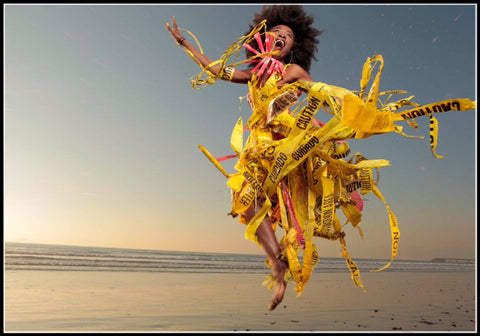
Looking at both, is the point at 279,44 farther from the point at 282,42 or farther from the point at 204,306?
the point at 204,306

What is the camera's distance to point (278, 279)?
2.40 metres

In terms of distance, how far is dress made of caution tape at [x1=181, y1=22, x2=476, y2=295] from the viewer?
212cm

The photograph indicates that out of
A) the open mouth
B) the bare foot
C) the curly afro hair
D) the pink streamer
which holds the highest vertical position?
the curly afro hair

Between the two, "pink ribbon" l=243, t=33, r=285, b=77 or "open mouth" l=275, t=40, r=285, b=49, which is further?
"open mouth" l=275, t=40, r=285, b=49

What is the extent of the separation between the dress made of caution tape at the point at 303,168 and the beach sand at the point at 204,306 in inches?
116

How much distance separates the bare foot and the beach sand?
277 centimetres

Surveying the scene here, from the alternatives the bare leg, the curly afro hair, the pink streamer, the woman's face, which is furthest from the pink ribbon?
the bare leg

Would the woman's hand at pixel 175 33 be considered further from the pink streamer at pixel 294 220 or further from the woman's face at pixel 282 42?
the pink streamer at pixel 294 220

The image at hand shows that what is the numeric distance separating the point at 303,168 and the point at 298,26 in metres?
1.42

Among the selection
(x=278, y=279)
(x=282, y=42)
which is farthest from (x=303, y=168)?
(x=282, y=42)

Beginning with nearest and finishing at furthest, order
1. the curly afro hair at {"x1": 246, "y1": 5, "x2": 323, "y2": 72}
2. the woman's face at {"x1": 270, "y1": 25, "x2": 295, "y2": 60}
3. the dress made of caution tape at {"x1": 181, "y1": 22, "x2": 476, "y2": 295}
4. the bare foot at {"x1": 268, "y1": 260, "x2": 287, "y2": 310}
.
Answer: the dress made of caution tape at {"x1": 181, "y1": 22, "x2": 476, "y2": 295}, the bare foot at {"x1": 268, "y1": 260, "x2": 287, "y2": 310}, the woman's face at {"x1": 270, "y1": 25, "x2": 295, "y2": 60}, the curly afro hair at {"x1": 246, "y1": 5, "x2": 323, "y2": 72}

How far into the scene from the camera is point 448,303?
7.39 meters

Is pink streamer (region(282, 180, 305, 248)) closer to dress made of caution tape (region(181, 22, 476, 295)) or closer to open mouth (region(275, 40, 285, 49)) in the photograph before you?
dress made of caution tape (region(181, 22, 476, 295))

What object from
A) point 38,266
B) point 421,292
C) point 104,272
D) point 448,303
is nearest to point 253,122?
point 448,303
